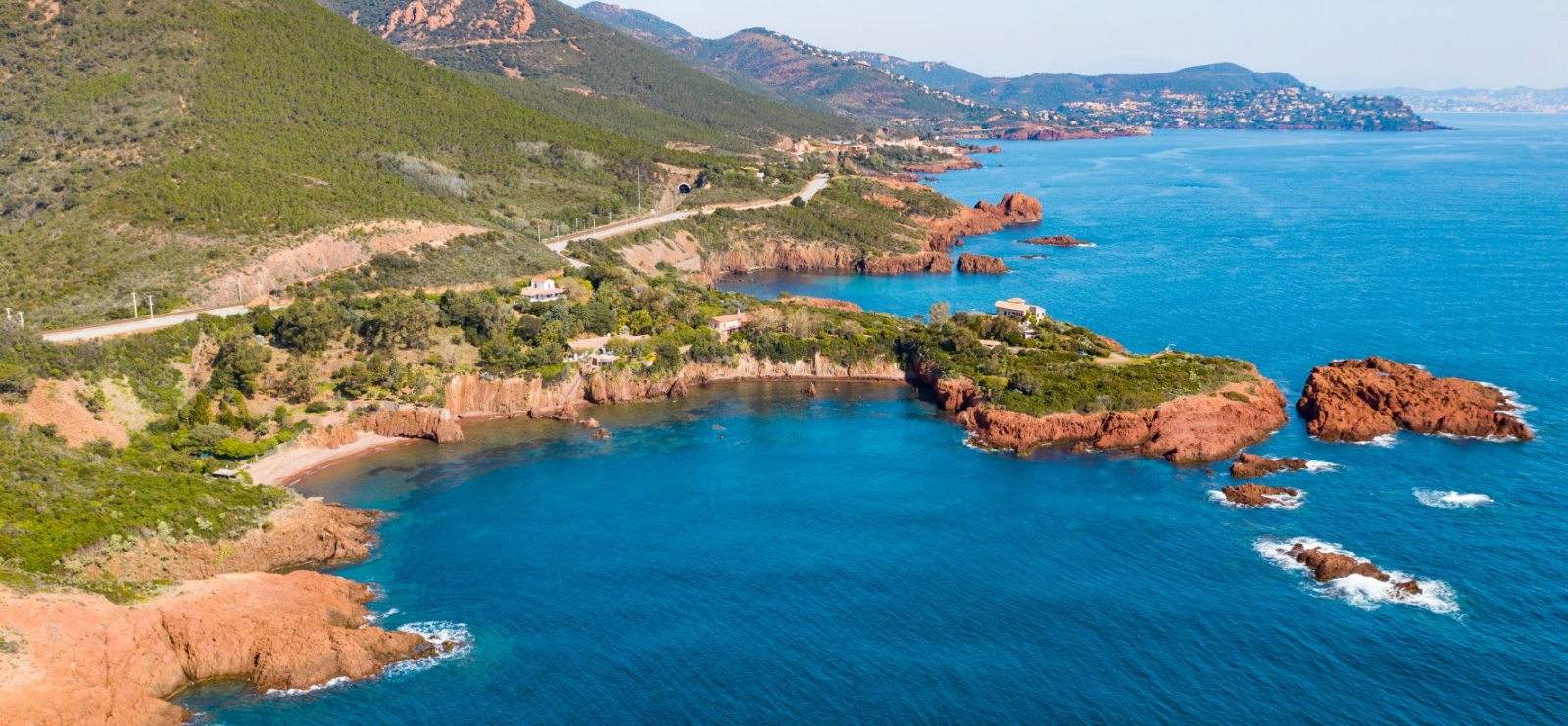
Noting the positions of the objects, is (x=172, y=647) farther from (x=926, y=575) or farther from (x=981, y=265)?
(x=981, y=265)

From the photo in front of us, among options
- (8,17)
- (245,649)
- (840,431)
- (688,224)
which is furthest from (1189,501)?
(8,17)

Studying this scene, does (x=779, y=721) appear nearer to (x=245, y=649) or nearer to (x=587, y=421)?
(x=245, y=649)

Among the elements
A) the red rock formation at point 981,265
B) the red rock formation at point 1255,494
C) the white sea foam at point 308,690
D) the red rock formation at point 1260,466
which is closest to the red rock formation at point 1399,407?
the red rock formation at point 1260,466

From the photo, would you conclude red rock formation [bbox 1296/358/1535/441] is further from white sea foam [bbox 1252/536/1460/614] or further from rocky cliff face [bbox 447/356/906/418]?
rocky cliff face [bbox 447/356/906/418]

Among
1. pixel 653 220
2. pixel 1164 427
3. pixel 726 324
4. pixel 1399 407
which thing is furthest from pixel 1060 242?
pixel 1164 427

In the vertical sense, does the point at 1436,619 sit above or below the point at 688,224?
below

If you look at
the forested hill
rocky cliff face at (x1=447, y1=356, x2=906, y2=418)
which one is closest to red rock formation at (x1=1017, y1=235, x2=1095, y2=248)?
the forested hill
